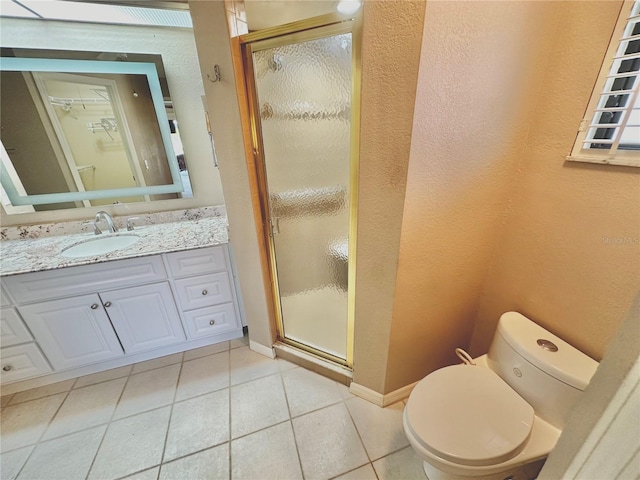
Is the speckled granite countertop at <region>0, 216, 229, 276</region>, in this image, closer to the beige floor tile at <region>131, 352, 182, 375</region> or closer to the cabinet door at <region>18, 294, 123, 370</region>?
the cabinet door at <region>18, 294, 123, 370</region>

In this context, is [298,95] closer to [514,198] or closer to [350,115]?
[350,115]

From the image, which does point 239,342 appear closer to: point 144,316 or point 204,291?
point 204,291

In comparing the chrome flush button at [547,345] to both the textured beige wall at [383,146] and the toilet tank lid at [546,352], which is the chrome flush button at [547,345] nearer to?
the toilet tank lid at [546,352]

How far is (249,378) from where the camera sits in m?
1.64

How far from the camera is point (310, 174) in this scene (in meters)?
1.29

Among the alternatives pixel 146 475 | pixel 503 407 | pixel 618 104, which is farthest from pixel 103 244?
pixel 618 104

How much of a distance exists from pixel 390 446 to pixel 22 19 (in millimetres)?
3037

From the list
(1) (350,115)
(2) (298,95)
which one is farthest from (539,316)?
(2) (298,95)

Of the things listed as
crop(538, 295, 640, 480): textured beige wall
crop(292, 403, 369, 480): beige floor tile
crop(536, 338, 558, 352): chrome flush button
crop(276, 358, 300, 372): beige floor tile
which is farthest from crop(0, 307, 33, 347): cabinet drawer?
crop(536, 338, 558, 352): chrome flush button

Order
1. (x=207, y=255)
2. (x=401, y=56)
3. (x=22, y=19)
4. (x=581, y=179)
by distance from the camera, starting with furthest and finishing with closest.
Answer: (x=207, y=255), (x=22, y=19), (x=581, y=179), (x=401, y=56)

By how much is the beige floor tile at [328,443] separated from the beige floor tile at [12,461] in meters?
1.30

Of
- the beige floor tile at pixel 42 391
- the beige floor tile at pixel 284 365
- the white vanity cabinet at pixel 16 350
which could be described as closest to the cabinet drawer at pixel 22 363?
the white vanity cabinet at pixel 16 350

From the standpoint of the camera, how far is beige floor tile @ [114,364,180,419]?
148 cm

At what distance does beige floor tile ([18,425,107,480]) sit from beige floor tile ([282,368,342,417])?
99cm
